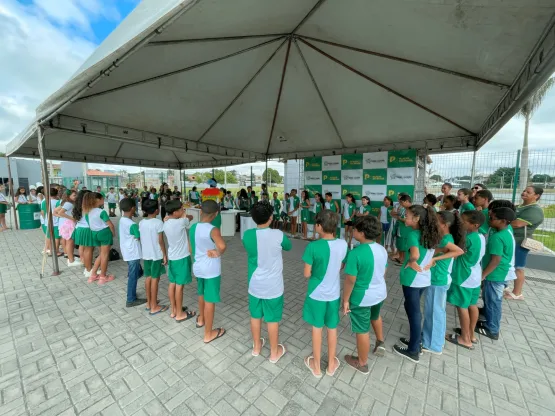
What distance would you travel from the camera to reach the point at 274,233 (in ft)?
6.94

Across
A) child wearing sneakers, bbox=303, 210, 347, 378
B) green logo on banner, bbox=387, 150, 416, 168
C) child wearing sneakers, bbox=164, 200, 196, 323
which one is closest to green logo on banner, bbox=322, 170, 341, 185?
green logo on banner, bbox=387, 150, 416, 168

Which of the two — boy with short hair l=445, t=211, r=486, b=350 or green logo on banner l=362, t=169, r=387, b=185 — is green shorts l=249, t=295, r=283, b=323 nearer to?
boy with short hair l=445, t=211, r=486, b=350

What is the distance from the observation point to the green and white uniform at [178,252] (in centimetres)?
278

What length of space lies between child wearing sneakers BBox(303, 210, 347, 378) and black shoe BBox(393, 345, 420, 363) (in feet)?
2.67

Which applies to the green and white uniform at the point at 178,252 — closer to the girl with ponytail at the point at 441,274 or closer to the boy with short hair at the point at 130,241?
the boy with short hair at the point at 130,241

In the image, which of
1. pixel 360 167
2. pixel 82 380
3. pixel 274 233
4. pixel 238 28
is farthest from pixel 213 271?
pixel 360 167

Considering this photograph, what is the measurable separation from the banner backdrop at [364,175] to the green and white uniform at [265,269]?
5.65 meters

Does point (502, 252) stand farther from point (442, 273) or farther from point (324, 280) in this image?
point (324, 280)

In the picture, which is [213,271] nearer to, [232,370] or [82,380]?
[232,370]

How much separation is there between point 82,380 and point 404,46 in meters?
5.29

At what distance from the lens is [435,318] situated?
95.5 inches

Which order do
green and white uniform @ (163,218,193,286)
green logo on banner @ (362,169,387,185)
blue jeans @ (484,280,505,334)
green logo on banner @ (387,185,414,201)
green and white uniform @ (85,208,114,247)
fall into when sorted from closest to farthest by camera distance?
blue jeans @ (484,280,505,334), green and white uniform @ (163,218,193,286), green and white uniform @ (85,208,114,247), green logo on banner @ (387,185,414,201), green logo on banner @ (362,169,387,185)

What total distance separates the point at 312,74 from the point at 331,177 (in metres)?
4.03

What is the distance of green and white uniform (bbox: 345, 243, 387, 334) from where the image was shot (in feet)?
6.42
